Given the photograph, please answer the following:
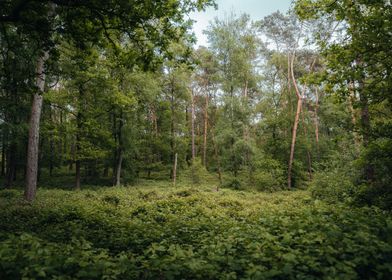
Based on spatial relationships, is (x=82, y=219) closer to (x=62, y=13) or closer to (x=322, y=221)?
(x=62, y=13)

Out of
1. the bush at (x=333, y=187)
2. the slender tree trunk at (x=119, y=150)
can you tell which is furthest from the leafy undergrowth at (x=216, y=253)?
the slender tree trunk at (x=119, y=150)

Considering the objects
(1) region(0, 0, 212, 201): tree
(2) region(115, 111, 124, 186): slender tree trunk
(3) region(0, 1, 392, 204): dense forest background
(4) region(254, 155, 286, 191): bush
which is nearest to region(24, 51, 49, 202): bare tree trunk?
(3) region(0, 1, 392, 204): dense forest background

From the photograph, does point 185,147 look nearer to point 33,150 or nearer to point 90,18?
point 33,150

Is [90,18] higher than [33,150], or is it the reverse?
[90,18]

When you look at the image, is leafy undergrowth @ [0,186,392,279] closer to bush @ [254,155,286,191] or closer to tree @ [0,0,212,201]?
tree @ [0,0,212,201]

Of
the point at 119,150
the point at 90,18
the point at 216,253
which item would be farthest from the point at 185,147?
the point at 216,253

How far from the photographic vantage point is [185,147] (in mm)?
32688

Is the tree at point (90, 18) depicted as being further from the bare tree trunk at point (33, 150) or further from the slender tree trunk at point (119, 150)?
the slender tree trunk at point (119, 150)

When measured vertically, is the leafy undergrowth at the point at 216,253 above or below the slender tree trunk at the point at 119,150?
below

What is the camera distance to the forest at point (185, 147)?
381cm

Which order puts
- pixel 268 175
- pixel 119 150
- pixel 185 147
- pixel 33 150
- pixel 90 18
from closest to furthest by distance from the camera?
1. pixel 90 18
2. pixel 33 150
3. pixel 268 175
4. pixel 119 150
5. pixel 185 147

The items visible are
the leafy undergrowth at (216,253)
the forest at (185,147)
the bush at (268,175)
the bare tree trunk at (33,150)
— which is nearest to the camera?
the leafy undergrowth at (216,253)

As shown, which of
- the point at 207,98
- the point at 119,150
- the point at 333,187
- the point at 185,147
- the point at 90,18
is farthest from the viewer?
the point at 207,98

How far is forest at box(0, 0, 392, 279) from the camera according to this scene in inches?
150
